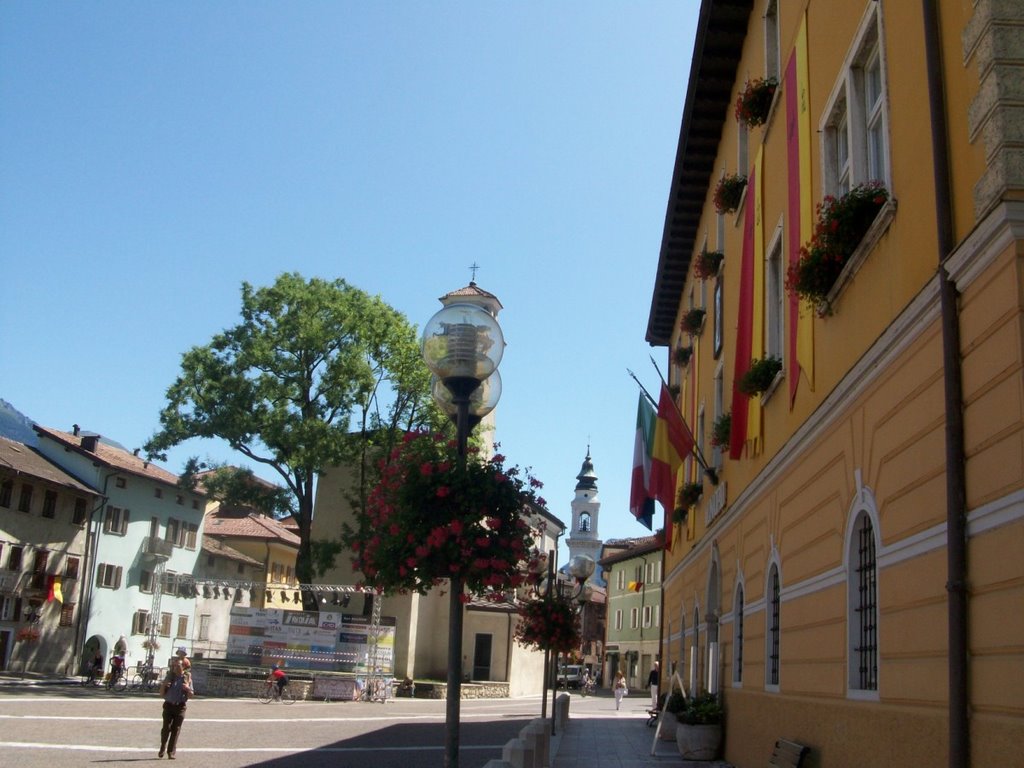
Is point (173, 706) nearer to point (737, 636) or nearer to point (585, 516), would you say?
point (737, 636)

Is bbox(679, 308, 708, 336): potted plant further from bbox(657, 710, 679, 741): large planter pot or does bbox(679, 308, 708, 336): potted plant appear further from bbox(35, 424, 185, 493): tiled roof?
bbox(35, 424, 185, 493): tiled roof

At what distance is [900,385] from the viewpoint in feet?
24.9

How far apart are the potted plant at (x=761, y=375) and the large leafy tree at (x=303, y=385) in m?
26.9

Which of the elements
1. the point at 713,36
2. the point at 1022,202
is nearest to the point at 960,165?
the point at 1022,202

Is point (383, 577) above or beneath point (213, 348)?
beneath

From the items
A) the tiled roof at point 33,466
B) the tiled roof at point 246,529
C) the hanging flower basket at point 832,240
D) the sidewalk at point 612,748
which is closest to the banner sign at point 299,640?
A: the sidewalk at point 612,748

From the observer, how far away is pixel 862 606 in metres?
8.88

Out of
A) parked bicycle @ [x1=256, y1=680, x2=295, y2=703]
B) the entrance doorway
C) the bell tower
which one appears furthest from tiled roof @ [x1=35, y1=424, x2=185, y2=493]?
the bell tower

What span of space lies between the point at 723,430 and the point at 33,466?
33.7 metres

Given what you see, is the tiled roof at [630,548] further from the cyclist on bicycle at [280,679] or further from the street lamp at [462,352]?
the street lamp at [462,352]

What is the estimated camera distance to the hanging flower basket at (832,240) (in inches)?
328

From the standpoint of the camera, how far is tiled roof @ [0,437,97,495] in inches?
1540

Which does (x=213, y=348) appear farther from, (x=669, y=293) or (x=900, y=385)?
(x=900, y=385)

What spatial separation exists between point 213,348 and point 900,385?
35.7 meters
